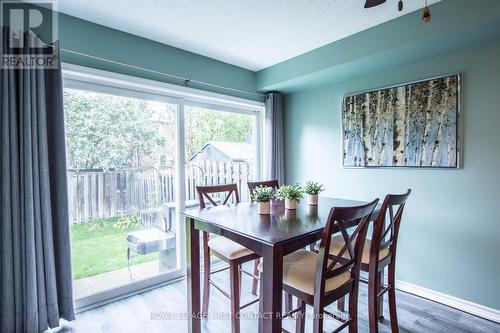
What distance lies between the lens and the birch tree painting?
7.54ft

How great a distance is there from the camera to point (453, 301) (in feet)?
7.54

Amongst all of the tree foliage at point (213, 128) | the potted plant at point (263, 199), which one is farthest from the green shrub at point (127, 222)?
the potted plant at point (263, 199)

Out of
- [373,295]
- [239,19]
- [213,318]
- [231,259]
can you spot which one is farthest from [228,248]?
[239,19]

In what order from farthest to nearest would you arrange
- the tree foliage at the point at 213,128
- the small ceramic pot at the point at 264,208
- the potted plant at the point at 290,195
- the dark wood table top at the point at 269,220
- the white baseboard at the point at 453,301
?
the tree foliage at the point at 213,128 < the white baseboard at the point at 453,301 < the potted plant at the point at 290,195 < the small ceramic pot at the point at 264,208 < the dark wood table top at the point at 269,220

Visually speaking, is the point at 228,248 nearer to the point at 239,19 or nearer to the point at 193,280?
the point at 193,280

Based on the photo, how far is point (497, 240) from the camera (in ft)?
6.91

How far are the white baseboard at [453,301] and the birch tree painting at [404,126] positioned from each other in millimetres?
1162

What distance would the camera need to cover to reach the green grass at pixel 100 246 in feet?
7.68

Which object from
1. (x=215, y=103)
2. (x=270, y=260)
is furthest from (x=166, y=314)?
(x=215, y=103)

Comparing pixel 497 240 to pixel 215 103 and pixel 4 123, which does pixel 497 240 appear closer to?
pixel 215 103

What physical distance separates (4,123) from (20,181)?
15.9 inches

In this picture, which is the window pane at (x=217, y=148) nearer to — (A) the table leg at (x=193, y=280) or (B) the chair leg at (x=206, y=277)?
(B) the chair leg at (x=206, y=277)

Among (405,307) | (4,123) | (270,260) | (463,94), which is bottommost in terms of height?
(405,307)

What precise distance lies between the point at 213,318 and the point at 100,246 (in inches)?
49.3
